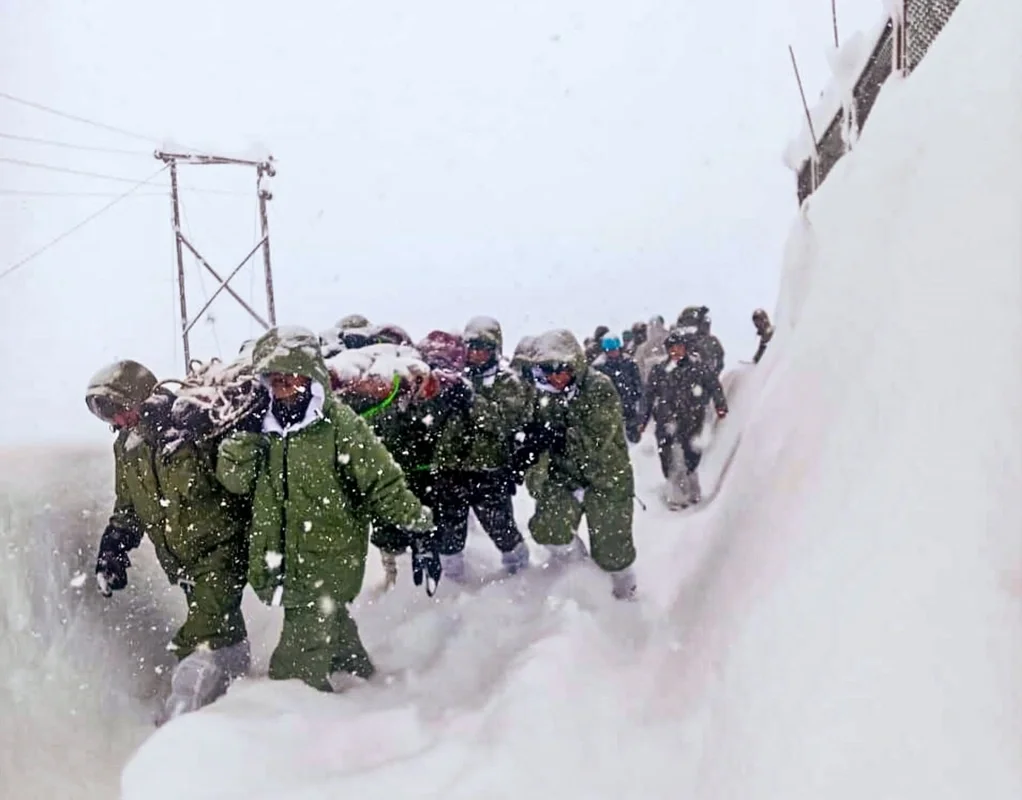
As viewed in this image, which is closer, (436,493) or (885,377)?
(885,377)

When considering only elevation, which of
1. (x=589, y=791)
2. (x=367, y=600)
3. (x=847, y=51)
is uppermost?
(x=847, y=51)

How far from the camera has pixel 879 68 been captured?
3.45 meters

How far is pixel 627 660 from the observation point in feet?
7.80

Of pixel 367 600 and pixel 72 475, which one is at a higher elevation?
pixel 72 475

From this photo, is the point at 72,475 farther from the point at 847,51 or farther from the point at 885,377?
the point at 847,51

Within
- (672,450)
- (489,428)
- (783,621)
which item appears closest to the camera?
(783,621)

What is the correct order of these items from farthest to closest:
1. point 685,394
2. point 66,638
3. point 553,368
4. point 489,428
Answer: point 685,394 → point 489,428 → point 553,368 → point 66,638

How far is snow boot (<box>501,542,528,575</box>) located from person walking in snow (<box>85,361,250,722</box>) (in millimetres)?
1198

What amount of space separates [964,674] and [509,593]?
1.84m

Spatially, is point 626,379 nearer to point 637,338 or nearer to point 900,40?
point 637,338

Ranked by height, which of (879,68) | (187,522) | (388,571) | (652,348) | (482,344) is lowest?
(388,571)

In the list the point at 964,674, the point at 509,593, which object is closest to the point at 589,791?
the point at 964,674

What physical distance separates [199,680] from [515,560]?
1.40 m

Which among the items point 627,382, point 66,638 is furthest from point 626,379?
point 66,638
